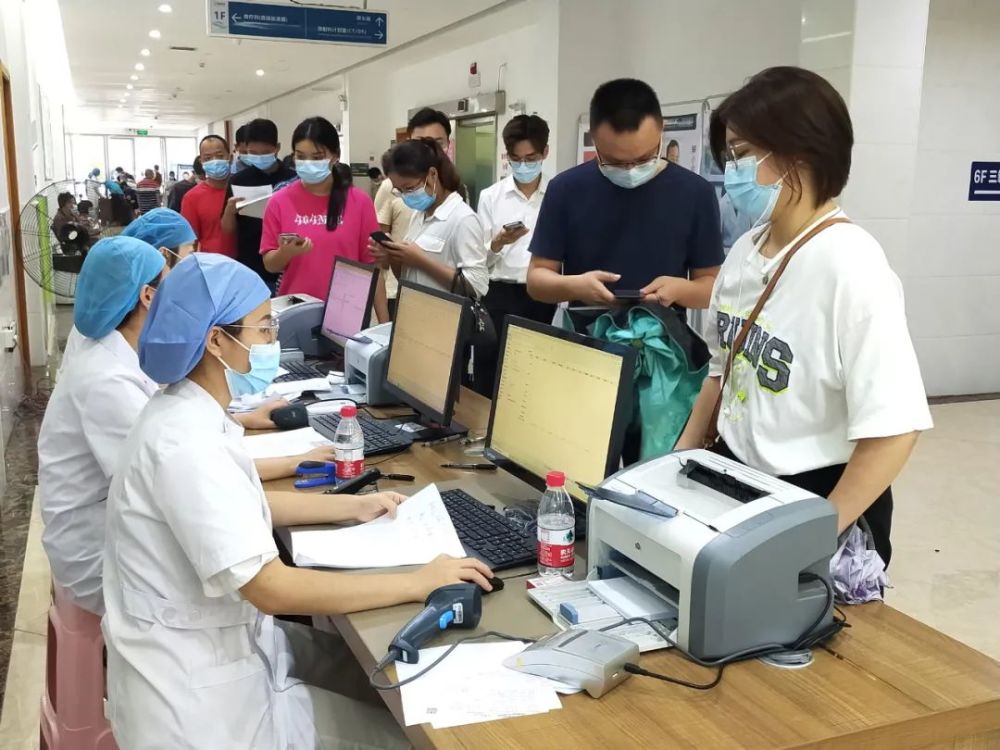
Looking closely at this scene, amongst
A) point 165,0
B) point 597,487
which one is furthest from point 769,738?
point 165,0

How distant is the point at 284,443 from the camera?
2.38 meters

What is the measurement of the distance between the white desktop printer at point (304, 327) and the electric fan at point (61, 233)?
2283 millimetres

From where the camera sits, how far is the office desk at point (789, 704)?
1110mm

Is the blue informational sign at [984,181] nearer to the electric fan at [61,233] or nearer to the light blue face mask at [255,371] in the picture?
the electric fan at [61,233]

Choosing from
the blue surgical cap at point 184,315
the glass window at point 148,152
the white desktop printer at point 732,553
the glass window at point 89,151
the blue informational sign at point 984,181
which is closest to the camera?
the white desktop printer at point 732,553

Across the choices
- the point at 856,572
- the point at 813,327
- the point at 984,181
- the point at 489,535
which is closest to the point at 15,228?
the point at 489,535

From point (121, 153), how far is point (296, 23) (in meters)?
28.7

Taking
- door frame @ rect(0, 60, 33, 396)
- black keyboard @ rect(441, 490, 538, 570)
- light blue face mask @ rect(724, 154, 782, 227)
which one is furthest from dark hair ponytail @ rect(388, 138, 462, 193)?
door frame @ rect(0, 60, 33, 396)

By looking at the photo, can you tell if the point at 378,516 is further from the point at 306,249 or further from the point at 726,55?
the point at 726,55

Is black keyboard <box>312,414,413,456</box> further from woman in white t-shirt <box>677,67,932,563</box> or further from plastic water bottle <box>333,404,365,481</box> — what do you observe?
woman in white t-shirt <box>677,67,932,563</box>

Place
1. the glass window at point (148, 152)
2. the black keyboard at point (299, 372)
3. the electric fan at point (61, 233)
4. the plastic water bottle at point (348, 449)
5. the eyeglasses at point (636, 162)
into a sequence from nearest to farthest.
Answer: the plastic water bottle at point (348, 449), the eyeglasses at point (636, 162), the black keyboard at point (299, 372), the electric fan at point (61, 233), the glass window at point (148, 152)

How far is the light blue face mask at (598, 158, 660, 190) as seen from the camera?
2.42 metres

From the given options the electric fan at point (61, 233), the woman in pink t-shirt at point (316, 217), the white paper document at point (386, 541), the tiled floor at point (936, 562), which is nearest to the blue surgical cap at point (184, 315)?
the white paper document at point (386, 541)

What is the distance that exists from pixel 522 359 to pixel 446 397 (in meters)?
0.44
